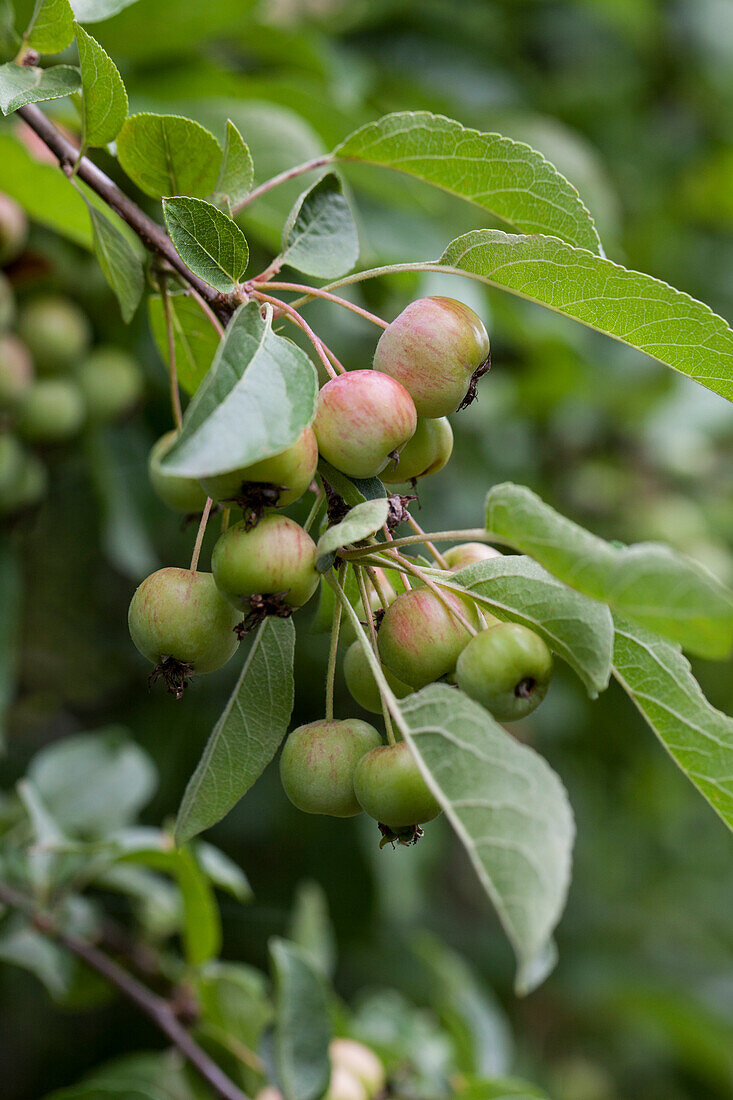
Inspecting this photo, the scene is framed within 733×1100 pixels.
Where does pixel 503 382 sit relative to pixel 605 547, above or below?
below

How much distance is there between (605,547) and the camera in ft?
1.74

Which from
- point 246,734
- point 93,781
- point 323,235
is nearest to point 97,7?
point 323,235

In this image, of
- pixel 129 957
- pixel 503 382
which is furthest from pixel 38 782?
pixel 503 382

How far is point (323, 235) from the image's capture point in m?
0.76

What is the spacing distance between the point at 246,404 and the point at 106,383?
1.06 meters

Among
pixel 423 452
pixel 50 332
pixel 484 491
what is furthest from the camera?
pixel 484 491

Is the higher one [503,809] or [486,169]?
[486,169]

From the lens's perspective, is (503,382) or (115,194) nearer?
(115,194)

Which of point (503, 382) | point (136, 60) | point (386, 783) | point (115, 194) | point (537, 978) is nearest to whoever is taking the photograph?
point (537, 978)

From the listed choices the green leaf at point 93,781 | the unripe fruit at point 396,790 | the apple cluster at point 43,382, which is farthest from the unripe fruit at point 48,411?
the unripe fruit at point 396,790

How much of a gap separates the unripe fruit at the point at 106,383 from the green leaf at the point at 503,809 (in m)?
1.09

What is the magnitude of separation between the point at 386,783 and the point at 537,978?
145 millimetres

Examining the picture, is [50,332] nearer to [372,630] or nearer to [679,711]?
[372,630]

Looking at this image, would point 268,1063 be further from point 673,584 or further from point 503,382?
point 503,382
